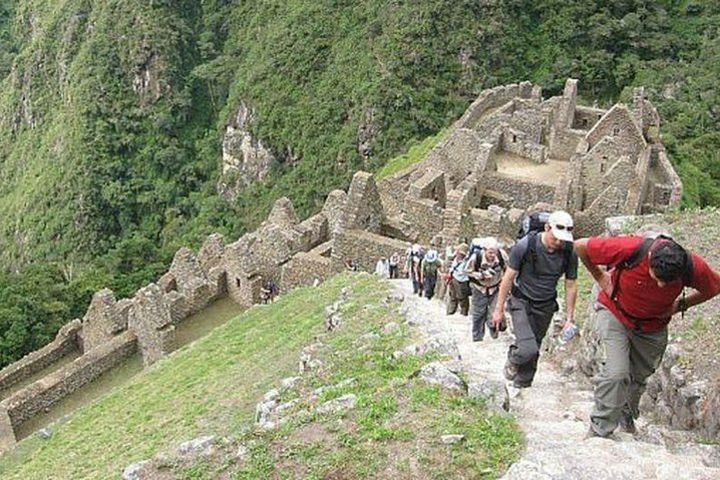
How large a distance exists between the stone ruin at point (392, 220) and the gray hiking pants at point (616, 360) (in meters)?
10.8

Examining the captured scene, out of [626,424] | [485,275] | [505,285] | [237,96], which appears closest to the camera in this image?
[626,424]

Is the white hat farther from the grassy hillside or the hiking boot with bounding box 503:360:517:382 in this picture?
the grassy hillside

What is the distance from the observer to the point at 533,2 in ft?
220

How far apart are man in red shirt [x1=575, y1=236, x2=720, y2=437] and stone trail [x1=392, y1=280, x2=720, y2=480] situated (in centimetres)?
29

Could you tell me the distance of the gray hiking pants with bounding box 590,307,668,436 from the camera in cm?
661

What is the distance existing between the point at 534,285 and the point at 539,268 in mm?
175

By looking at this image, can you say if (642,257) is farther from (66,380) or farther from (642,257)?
(66,380)

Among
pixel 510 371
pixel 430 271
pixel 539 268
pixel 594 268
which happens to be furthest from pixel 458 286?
pixel 594 268

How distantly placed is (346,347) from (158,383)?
19.0ft

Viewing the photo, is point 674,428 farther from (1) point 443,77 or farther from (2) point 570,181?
(1) point 443,77

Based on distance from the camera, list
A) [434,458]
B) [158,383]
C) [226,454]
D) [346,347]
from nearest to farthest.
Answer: [434,458] < [226,454] < [346,347] < [158,383]

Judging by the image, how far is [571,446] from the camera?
6605mm

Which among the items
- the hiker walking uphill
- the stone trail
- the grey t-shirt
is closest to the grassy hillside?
the stone trail

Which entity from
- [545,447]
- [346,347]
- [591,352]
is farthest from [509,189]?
[545,447]
